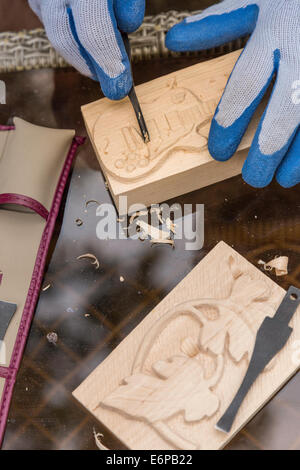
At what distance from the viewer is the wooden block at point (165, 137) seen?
2.59ft

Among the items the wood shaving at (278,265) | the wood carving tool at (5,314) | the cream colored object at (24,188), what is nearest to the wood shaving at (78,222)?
the cream colored object at (24,188)

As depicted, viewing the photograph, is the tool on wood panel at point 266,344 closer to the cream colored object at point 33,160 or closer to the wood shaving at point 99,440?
the wood shaving at point 99,440

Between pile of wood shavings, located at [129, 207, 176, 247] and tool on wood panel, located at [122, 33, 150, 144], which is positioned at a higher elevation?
tool on wood panel, located at [122, 33, 150, 144]

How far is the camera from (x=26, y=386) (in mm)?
736

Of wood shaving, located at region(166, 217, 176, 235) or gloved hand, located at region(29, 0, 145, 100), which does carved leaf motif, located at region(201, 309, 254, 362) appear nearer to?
wood shaving, located at region(166, 217, 176, 235)

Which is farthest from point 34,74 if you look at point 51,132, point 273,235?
point 273,235

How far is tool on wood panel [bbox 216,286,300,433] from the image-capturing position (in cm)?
68

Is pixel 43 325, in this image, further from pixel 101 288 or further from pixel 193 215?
pixel 193 215

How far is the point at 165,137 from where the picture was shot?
807 mm

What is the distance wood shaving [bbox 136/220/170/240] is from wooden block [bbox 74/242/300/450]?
0.08 meters

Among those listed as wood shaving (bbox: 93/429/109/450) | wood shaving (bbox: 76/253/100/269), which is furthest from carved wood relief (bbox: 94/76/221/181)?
wood shaving (bbox: 93/429/109/450)

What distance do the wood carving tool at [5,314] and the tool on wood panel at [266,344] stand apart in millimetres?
321
